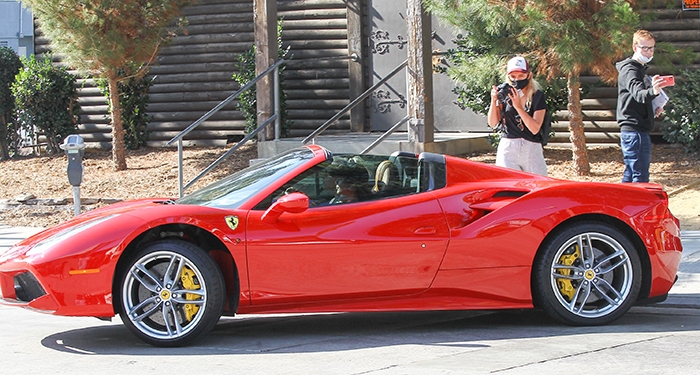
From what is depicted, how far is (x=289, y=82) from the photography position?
16.4 meters

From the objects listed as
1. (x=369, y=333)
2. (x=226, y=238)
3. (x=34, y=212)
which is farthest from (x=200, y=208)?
(x=34, y=212)

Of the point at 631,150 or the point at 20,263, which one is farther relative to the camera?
the point at 631,150

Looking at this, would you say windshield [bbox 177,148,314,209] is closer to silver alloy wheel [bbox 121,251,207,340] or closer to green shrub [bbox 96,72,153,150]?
silver alloy wheel [bbox 121,251,207,340]

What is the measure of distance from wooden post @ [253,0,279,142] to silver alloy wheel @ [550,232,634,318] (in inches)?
337

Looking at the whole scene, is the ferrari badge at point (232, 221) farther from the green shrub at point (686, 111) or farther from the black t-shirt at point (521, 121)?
the green shrub at point (686, 111)

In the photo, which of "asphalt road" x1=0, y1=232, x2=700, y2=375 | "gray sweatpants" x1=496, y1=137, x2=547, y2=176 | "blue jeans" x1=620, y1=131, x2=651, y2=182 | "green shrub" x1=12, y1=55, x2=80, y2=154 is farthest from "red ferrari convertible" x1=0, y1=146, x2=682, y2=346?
"green shrub" x1=12, y1=55, x2=80, y2=154

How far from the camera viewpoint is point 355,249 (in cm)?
585

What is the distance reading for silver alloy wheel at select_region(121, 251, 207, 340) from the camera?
5715 millimetres

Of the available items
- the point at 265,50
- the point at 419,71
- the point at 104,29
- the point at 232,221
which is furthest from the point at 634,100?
the point at 104,29

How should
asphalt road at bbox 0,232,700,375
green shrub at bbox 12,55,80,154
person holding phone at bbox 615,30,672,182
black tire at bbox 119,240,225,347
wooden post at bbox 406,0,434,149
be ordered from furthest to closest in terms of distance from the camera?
green shrub at bbox 12,55,80,154 → wooden post at bbox 406,0,434,149 → person holding phone at bbox 615,30,672,182 → black tire at bbox 119,240,225,347 → asphalt road at bbox 0,232,700,375

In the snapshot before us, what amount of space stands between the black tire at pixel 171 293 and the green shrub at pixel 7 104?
12772 mm

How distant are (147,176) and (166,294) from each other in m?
8.91

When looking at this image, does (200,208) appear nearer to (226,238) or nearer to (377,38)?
(226,238)

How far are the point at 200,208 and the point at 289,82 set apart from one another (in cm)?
1069
